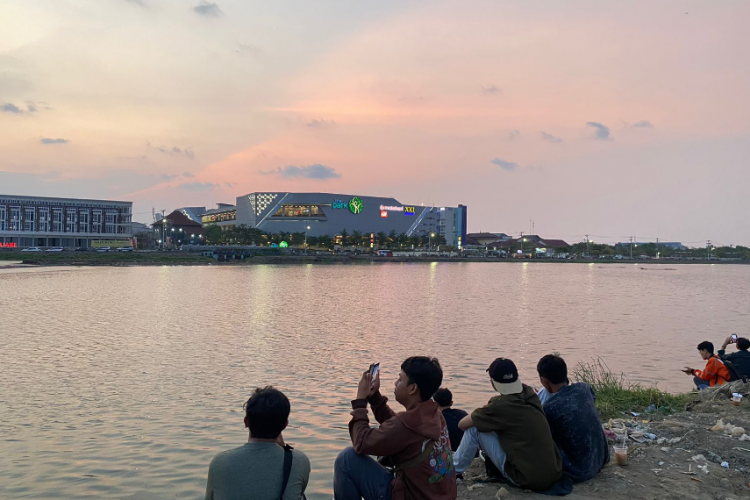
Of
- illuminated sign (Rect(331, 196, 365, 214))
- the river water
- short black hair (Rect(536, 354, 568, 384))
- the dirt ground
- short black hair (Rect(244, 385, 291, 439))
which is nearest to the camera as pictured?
short black hair (Rect(244, 385, 291, 439))

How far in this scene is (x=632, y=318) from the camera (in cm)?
3145

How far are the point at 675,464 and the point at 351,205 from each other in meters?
176

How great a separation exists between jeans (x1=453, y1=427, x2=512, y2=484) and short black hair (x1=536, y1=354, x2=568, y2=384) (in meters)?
0.94

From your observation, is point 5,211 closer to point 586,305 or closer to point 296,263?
point 296,263

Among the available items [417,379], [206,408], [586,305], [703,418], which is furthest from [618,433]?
[586,305]

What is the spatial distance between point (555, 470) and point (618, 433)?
122 inches

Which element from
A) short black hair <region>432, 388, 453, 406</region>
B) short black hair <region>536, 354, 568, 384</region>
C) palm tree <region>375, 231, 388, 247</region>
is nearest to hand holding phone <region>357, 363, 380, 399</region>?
short black hair <region>432, 388, 453, 406</region>

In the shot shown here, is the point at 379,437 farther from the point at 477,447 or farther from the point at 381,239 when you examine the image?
the point at 381,239

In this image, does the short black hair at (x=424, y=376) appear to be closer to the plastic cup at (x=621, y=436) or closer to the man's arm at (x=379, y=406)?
the man's arm at (x=379, y=406)

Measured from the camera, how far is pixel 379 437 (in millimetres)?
4480

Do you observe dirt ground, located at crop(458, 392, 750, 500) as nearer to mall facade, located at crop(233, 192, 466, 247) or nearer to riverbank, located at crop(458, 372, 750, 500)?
riverbank, located at crop(458, 372, 750, 500)

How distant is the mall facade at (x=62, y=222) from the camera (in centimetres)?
12875

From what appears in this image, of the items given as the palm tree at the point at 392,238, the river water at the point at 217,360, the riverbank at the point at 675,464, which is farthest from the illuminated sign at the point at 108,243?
the riverbank at the point at 675,464

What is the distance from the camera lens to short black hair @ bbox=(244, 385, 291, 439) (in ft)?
13.1
